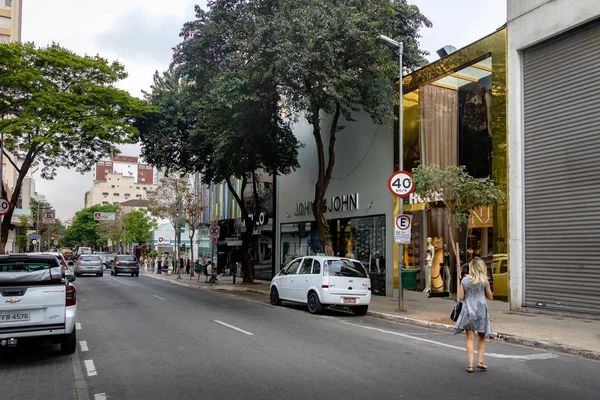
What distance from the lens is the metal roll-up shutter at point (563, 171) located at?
13.5m

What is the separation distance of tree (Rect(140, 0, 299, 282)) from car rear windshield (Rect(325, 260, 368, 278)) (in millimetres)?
6507

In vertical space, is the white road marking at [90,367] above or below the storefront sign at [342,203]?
below

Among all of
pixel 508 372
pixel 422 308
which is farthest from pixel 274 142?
pixel 508 372

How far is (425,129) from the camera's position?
19703 millimetres

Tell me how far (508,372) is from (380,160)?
47.4 ft

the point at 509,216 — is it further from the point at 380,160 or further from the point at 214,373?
the point at 214,373

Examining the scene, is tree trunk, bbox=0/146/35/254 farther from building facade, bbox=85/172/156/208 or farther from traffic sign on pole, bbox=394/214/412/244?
building facade, bbox=85/172/156/208

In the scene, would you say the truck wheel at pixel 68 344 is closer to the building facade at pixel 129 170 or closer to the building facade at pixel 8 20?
the building facade at pixel 8 20

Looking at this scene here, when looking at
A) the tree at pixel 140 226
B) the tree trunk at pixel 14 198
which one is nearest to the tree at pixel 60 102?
the tree trunk at pixel 14 198

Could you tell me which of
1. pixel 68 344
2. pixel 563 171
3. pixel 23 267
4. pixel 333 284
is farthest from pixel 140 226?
pixel 68 344

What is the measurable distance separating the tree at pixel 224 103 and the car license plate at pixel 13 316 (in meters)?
11.2

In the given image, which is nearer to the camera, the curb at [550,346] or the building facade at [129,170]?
the curb at [550,346]

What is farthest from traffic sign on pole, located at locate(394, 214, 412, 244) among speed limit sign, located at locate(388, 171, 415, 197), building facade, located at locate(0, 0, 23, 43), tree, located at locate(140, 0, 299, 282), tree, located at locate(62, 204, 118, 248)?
tree, located at locate(62, 204, 118, 248)

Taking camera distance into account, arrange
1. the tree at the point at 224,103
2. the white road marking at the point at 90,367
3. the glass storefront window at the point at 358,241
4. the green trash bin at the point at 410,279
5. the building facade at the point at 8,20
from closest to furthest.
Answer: the white road marking at the point at 90,367
the tree at the point at 224,103
the green trash bin at the point at 410,279
the glass storefront window at the point at 358,241
the building facade at the point at 8,20
